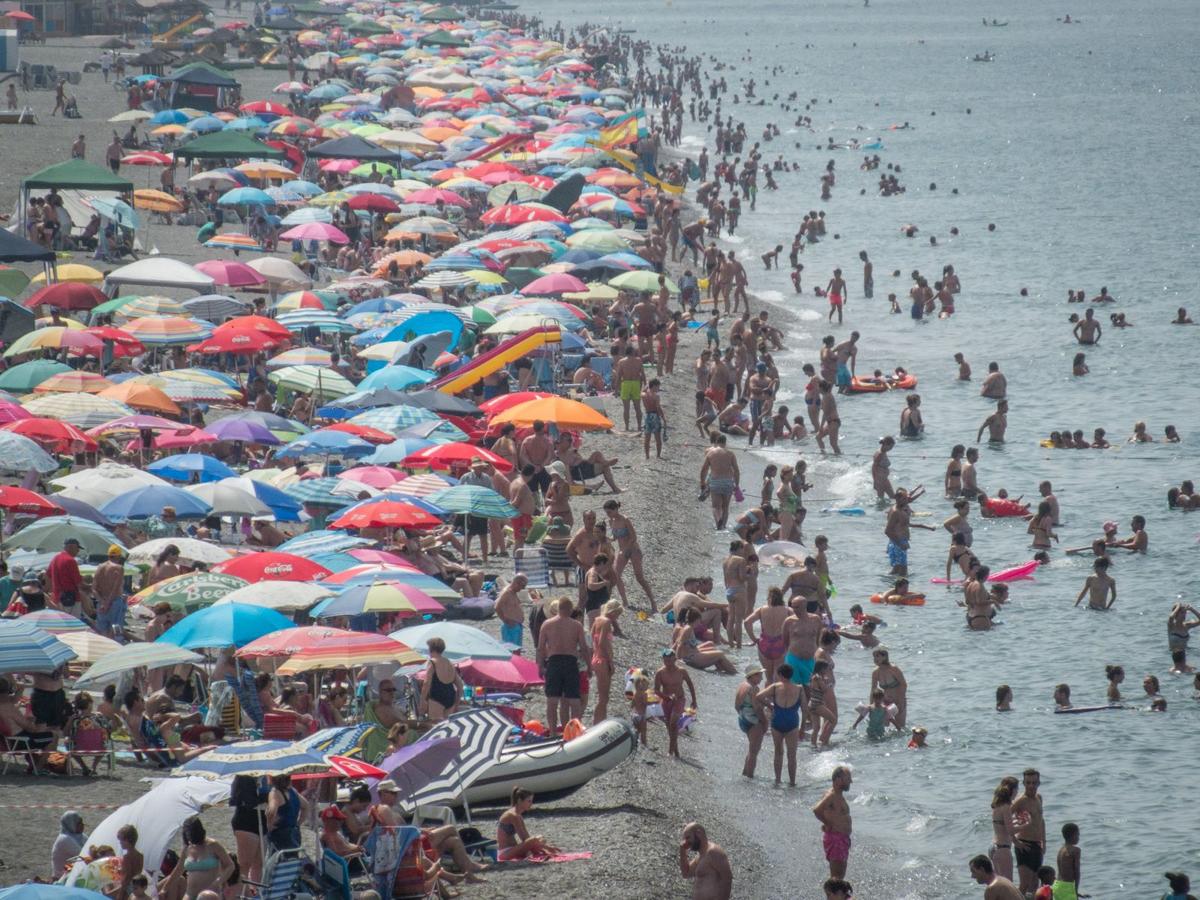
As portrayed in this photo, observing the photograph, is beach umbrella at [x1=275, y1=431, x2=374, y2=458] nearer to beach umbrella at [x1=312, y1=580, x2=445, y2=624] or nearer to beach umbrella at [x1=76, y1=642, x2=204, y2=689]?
beach umbrella at [x1=312, y1=580, x2=445, y2=624]

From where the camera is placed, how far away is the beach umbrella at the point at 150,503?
1445 cm

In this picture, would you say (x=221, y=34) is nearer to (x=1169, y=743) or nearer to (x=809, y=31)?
(x=1169, y=743)

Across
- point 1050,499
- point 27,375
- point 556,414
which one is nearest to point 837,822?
point 556,414

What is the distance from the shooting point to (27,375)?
18812mm

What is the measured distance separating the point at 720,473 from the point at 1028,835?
8599 millimetres

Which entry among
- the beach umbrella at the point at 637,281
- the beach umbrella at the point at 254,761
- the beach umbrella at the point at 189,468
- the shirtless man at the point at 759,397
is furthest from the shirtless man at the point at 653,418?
the beach umbrella at the point at 254,761

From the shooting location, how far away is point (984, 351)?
33219mm

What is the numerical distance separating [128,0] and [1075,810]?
5922 cm

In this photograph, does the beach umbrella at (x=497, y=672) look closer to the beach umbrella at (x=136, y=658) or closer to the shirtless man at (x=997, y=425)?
the beach umbrella at (x=136, y=658)

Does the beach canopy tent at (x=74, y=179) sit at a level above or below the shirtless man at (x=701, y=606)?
above

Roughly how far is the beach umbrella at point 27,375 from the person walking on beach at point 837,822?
11.2 metres

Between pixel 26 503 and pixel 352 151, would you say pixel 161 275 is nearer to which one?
pixel 26 503

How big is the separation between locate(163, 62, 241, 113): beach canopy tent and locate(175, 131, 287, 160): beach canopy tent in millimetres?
10919

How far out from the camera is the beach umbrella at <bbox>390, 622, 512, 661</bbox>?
39.3 ft
